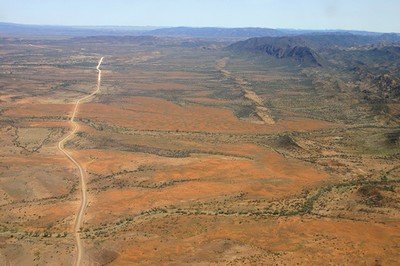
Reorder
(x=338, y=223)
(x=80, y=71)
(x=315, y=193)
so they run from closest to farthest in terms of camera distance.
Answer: (x=338, y=223) < (x=315, y=193) < (x=80, y=71)

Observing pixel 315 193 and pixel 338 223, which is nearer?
pixel 338 223

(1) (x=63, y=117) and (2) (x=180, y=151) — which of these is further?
(1) (x=63, y=117)

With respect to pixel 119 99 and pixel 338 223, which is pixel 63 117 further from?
pixel 338 223

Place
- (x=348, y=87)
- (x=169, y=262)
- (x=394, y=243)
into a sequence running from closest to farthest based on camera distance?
(x=169, y=262) < (x=394, y=243) < (x=348, y=87)

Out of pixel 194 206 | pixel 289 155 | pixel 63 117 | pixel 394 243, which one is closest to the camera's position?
pixel 394 243

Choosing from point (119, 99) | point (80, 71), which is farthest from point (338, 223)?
point (80, 71)

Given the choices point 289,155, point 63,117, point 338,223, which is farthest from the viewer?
point 63,117

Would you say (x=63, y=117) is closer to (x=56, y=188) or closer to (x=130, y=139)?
(x=130, y=139)

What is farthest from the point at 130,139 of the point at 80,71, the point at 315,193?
the point at 80,71
